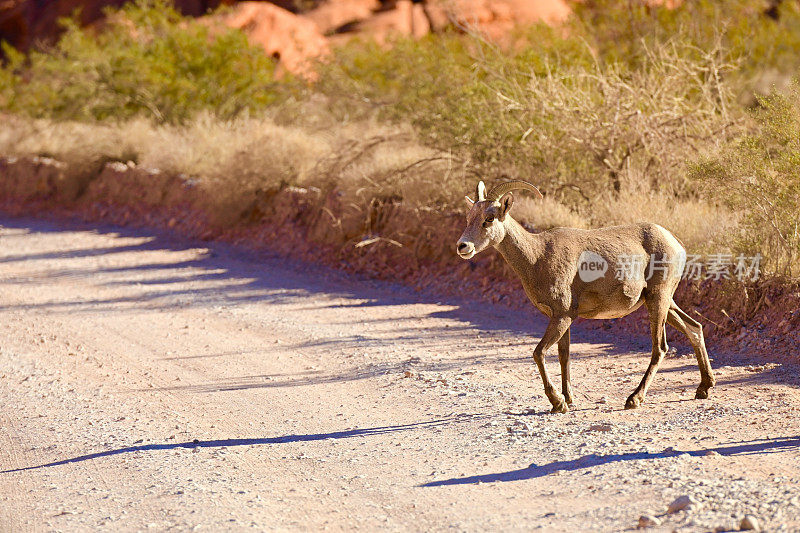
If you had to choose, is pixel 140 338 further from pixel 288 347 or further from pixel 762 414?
pixel 762 414

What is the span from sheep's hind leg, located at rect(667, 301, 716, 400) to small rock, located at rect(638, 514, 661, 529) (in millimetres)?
2749

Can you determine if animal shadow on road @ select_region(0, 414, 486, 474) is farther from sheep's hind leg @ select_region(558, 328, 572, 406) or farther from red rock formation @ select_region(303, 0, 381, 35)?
red rock formation @ select_region(303, 0, 381, 35)

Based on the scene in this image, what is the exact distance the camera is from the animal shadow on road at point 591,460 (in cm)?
551

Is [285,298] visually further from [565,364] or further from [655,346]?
[655,346]

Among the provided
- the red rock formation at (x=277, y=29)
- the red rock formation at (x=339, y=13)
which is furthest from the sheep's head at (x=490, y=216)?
the red rock formation at (x=339, y=13)

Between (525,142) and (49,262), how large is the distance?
8.30 meters

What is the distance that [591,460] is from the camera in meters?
5.66

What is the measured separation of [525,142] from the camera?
41.9ft

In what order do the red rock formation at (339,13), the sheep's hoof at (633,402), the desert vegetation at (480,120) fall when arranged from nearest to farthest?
the sheep's hoof at (633,402)
the desert vegetation at (480,120)
the red rock formation at (339,13)

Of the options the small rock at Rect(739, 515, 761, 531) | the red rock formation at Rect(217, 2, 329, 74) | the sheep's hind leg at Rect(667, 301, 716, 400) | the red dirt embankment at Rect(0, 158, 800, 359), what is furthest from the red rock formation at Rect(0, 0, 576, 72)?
the small rock at Rect(739, 515, 761, 531)

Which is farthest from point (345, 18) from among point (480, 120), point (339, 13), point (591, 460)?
point (591, 460)

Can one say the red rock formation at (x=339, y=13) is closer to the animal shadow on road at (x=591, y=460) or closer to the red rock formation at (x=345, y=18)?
the red rock formation at (x=345, y=18)

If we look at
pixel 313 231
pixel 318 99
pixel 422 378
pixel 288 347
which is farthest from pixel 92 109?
pixel 422 378

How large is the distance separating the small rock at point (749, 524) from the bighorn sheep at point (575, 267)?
7.41 feet
